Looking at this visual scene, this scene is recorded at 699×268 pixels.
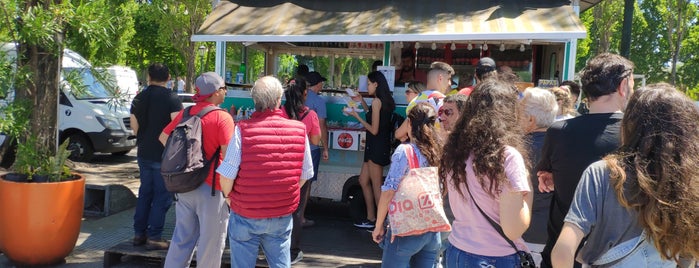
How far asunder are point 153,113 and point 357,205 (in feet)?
8.50

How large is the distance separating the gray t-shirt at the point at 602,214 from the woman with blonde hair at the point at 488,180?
363mm

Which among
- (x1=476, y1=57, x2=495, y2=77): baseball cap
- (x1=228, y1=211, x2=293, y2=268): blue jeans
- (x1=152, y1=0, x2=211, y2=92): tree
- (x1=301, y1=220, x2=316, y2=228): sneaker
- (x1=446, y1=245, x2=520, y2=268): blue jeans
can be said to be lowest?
(x1=301, y1=220, x2=316, y2=228): sneaker

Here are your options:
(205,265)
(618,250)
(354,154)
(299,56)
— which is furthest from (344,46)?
(618,250)

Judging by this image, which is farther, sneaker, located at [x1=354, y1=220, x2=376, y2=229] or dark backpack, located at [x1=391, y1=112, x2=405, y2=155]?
sneaker, located at [x1=354, y1=220, x2=376, y2=229]

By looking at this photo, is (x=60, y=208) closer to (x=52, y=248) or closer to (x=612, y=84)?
(x=52, y=248)

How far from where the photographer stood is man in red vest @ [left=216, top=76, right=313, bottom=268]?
3510mm

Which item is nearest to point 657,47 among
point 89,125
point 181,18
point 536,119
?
point 181,18

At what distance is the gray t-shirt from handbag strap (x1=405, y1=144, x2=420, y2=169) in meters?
1.29

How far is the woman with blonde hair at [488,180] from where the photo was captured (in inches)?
95.3

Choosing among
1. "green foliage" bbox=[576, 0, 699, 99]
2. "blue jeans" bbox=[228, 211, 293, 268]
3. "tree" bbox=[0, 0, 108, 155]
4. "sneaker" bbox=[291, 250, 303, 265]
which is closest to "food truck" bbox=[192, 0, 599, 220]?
"sneaker" bbox=[291, 250, 303, 265]

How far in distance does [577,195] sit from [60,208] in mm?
4306

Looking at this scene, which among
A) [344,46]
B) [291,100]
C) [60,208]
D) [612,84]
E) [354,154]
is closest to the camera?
[612,84]

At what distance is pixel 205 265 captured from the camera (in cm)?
415

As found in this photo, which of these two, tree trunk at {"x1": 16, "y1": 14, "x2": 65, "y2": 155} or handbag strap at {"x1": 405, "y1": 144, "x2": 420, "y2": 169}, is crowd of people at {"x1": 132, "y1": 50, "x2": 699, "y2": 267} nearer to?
handbag strap at {"x1": 405, "y1": 144, "x2": 420, "y2": 169}
